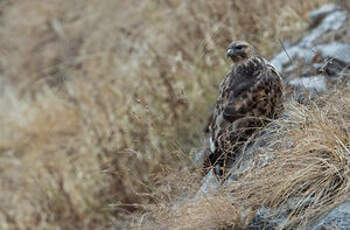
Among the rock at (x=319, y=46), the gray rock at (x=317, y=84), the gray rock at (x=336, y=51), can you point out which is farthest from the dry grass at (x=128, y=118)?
the gray rock at (x=336, y=51)

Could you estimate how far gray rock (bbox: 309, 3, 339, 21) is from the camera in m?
6.51

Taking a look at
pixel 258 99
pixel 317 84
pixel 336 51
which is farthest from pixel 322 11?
pixel 258 99

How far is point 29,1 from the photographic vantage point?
1239 cm

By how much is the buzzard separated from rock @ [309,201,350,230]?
3.03 feet

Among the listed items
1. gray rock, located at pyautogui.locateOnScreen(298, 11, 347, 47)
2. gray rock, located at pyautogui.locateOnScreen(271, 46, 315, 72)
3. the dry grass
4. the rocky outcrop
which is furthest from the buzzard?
gray rock, located at pyautogui.locateOnScreen(298, 11, 347, 47)

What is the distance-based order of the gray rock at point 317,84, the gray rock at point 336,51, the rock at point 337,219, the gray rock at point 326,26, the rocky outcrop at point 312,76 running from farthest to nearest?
the gray rock at point 326,26, the gray rock at point 336,51, the gray rock at point 317,84, the rocky outcrop at point 312,76, the rock at point 337,219

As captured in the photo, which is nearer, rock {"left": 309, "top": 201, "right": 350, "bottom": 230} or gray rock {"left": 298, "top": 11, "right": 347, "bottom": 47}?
rock {"left": 309, "top": 201, "right": 350, "bottom": 230}

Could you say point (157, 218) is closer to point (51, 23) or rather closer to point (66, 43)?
point (66, 43)

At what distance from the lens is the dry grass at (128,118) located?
4.60 meters

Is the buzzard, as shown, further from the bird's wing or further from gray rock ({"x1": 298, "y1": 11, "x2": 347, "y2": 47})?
gray rock ({"x1": 298, "y1": 11, "x2": 347, "y2": 47})

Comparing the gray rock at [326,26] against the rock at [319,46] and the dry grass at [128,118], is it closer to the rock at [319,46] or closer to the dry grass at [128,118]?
the rock at [319,46]

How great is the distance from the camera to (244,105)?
4.18 m

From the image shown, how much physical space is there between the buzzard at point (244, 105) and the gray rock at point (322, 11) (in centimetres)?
244

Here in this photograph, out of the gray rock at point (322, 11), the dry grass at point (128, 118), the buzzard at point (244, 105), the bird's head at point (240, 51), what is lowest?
the dry grass at point (128, 118)
